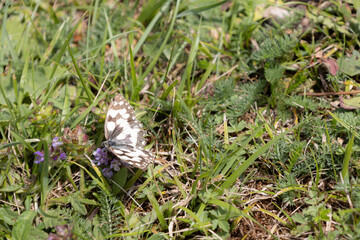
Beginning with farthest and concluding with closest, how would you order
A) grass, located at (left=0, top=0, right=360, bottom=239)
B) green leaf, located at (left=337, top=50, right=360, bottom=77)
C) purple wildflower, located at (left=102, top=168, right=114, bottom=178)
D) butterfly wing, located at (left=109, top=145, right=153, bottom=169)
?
green leaf, located at (left=337, top=50, right=360, bottom=77) → purple wildflower, located at (left=102, top=168, right=114, bottom=178) → grass, located at (left=0, top=0, right=360, bottom=239) → butterfly wing, located at (left=109, top=145, right=153, bottom=169)

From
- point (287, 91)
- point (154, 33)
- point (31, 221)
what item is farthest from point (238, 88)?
point (31, 221)

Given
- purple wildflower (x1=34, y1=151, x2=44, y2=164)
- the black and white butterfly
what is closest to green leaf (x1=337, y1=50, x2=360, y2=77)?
the black and white butterfly

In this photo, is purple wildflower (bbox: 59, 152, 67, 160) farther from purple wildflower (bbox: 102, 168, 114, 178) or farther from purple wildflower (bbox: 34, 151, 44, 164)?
purple wildflower (bbox: 102, 168, 114, 178)

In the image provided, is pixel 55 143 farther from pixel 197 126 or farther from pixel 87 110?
pixel 197 126

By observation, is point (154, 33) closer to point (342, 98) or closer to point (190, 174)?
point (190, 174)

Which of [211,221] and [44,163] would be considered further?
[44,163]

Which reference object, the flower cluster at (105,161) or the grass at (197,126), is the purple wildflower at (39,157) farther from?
the flower cluster at (105,161)
